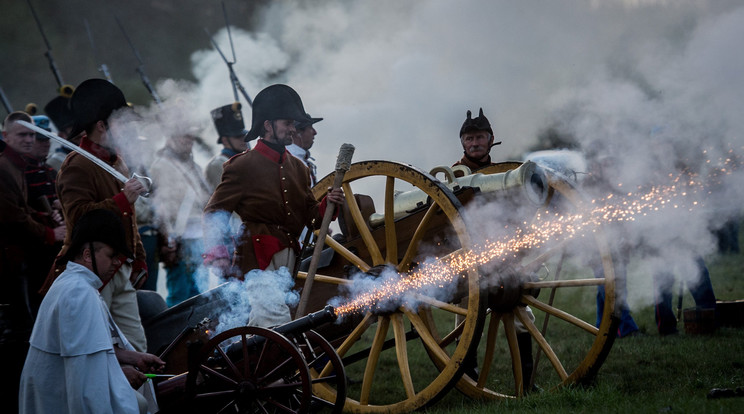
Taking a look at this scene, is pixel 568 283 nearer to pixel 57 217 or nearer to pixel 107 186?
pixel 107 186

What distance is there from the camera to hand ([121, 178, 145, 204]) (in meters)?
3.50

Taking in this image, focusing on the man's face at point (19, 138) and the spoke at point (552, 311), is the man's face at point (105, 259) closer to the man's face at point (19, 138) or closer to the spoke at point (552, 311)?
the man's face at point (19, 138)

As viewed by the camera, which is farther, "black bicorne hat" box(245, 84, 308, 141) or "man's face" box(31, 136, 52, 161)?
"man's face" box(31, 136, 52, 161)

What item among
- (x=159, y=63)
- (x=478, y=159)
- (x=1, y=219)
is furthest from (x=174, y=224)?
(x=159, y=63)

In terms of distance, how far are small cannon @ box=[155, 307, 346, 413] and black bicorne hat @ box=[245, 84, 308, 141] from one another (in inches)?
50.9

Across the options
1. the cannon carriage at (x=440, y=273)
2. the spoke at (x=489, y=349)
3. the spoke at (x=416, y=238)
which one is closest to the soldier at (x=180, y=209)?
the cannon carriage at (x=440, y=273)

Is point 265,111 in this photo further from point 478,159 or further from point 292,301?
point 478,159

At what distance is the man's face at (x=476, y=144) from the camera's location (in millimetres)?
4945

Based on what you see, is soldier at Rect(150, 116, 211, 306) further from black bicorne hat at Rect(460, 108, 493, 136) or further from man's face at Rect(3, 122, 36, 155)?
black bicorne hat at Rect(460, 108, 493, 136)

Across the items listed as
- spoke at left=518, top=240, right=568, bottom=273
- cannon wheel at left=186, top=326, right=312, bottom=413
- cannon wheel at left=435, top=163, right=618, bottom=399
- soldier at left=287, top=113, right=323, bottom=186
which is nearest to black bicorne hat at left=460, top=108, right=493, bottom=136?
cannon wheel at left=435, top=163, right=618, bottom=399

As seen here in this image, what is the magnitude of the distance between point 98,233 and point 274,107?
1.33m

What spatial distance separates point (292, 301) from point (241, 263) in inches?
13.7

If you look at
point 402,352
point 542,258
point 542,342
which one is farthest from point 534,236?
point 402,352

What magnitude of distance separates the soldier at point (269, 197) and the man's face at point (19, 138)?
1.56 metres
